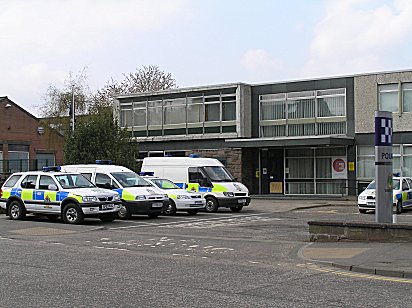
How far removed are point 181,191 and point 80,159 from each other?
12.7 metres

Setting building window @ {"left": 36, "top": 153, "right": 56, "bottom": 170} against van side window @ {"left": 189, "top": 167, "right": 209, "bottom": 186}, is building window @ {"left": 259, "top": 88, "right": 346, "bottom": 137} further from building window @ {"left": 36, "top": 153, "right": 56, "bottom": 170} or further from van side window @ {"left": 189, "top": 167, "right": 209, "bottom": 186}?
building window @ {"left": 36, "top": 153, "right": 56, "bottom": 170}

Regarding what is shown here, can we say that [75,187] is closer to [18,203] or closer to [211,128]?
[18,203]

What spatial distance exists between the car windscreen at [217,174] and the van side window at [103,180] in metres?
5.23

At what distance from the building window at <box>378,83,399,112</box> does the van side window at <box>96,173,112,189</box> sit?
18.0m

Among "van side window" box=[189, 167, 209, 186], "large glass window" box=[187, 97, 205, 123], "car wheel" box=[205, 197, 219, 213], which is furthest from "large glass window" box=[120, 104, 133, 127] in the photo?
"car wheel" box=[205, 197, 219, 213]

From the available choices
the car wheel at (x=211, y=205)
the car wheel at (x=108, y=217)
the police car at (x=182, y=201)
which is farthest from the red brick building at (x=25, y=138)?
the car wheel at (x=108, y=217)

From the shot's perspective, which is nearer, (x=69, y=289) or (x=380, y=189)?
(x=69, y=289)

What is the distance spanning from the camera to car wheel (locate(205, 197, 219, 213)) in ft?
88.3

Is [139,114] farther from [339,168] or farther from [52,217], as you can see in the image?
[52,217]

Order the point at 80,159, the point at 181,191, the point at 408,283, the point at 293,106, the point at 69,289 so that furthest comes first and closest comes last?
1. the point at 293,106
2. the point at 80,159
3. the point at 181,191
4. the point at 408,283
5. the point at 69,289

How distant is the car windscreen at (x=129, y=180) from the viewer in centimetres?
2325

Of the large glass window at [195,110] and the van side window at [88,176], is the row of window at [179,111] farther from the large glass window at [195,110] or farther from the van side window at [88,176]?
the van side window at [88,176]

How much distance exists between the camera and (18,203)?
22.5 meters

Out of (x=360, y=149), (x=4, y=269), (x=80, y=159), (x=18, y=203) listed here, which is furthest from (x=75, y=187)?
(x=360, y=149)
